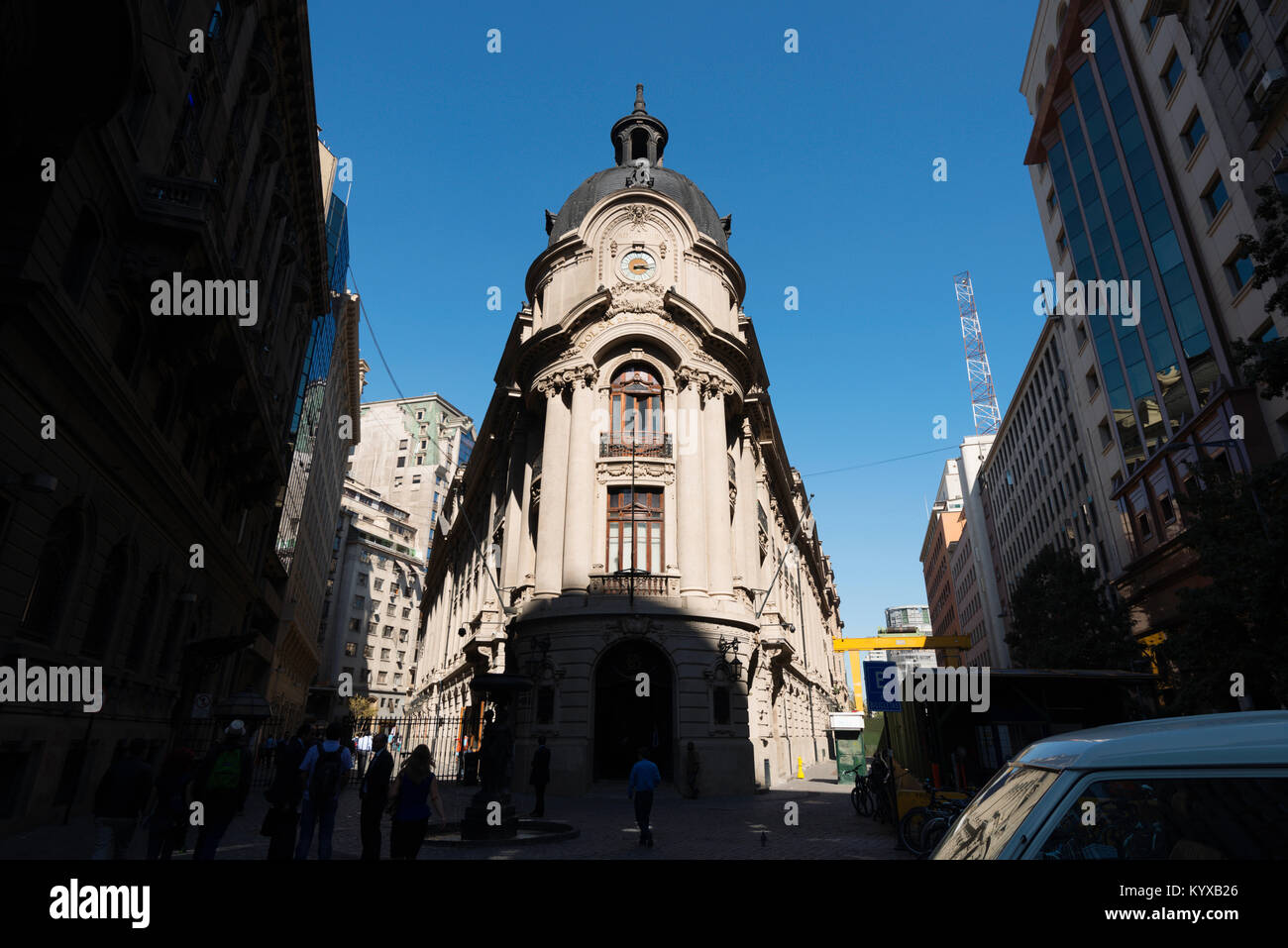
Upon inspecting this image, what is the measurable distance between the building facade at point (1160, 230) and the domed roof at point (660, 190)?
2176cm

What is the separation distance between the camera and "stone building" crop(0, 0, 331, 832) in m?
11.4

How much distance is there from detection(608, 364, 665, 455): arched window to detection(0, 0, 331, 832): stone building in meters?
14.2

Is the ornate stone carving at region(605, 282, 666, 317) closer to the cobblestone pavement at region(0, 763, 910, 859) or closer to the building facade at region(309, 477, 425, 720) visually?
the cobblestone pavement at region(0, 763, 910, 859)

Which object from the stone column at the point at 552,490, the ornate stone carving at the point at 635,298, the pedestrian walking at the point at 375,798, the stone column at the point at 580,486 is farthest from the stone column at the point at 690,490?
the pedestrian walking at the point at 375,798

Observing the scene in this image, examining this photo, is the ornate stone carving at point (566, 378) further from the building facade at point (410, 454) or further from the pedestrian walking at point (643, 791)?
the building facade at point (410, 454)

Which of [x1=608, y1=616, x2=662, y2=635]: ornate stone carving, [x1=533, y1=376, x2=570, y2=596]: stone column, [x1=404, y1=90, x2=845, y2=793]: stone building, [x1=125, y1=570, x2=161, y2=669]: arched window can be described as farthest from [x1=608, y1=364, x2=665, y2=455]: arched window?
[x1=125, y1=570, x2=161, y2=669]: arched window

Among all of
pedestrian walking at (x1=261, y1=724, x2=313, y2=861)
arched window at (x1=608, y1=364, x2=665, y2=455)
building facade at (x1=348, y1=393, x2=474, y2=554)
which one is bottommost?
pedestrian walking at (x1=261, y1=724, x2=313, y2=861)

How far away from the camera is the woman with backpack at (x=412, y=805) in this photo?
27.8ft

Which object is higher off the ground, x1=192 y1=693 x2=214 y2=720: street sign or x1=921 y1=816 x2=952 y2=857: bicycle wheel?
x1=192 y1=693 x2=214 y2=720: street sign

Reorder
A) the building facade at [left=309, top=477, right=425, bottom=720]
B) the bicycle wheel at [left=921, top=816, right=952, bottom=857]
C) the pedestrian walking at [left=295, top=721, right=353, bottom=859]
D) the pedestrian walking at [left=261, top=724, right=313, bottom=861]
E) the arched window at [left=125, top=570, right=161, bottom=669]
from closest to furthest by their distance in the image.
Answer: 1. the pedestrian walking at [left=261, top=724, right=313, bottom=861]
2. the pedestrian walking at [left=295, top=721, right=353, bottom=859]
3. the bicycle wheel at [left=921, top=816, right=952, bottom=857]
4. the arched window at [left=125, top=570, right=161, bottom=669]
5. the building facade at [left=309, top=477, right=425, bottom=720]

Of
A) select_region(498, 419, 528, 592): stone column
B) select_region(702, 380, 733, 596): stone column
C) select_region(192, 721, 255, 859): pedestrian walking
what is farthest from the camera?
select_region(498, 419, 528, 592): stone column

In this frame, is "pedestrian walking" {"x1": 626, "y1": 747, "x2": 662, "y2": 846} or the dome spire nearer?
"pedestrian walking" {"x1": 626, "y1": 747, "x2": 662, "y2": 846}
